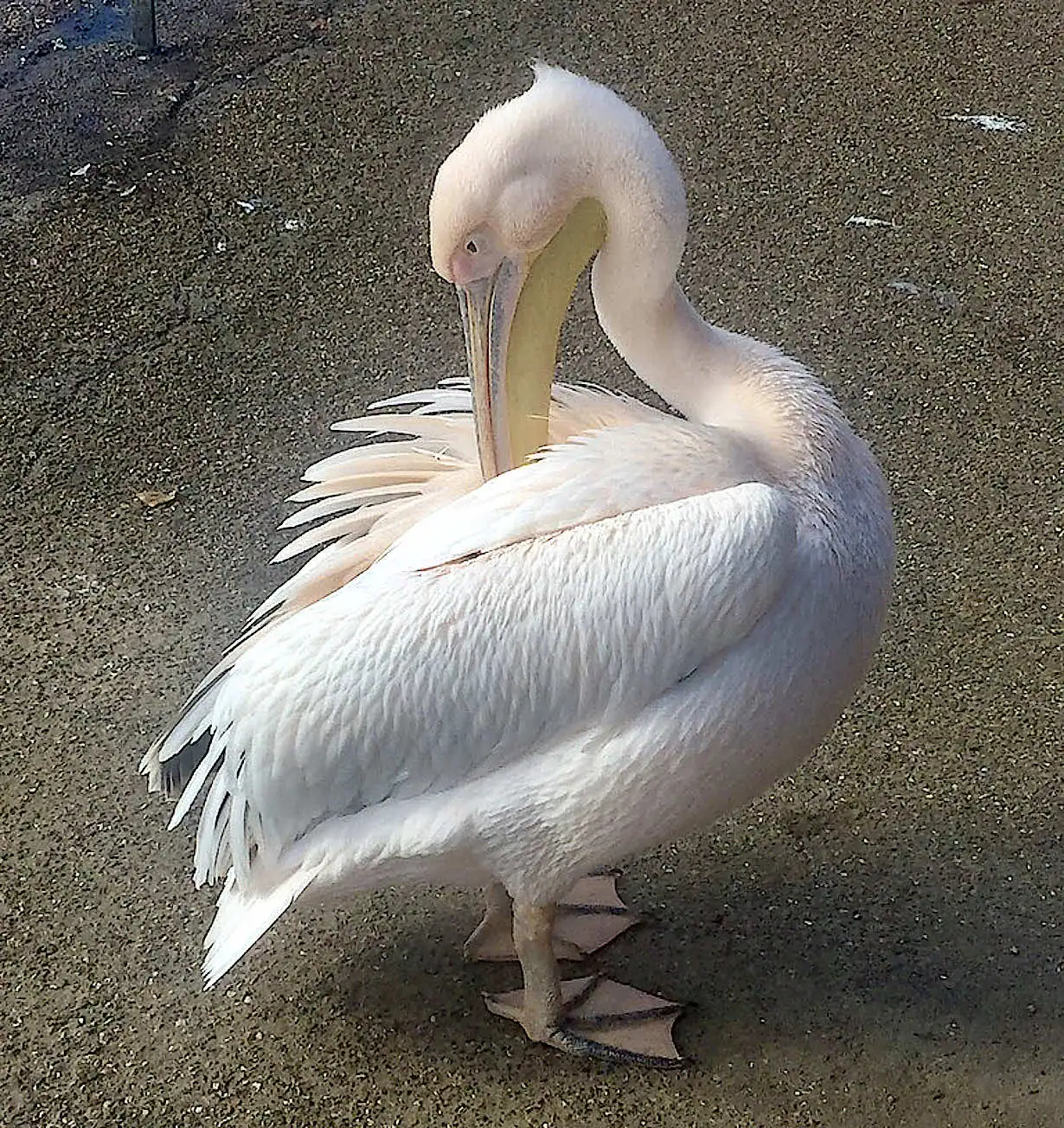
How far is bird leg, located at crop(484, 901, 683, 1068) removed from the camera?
7.09 ft

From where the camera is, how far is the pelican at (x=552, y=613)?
190 centimetres

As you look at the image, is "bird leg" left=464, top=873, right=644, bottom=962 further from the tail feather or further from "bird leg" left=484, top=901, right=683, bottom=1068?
the tail feather

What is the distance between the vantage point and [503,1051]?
2.23 metres

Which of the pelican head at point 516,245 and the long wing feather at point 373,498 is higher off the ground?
the pelican head at point 516,245

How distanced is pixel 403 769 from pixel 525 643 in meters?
0.25

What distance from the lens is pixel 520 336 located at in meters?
2.10

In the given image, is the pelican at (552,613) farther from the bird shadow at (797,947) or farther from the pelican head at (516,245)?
the bird shadow at (797,947)

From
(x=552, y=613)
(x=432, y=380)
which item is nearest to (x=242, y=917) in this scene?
(x=552, y=613)

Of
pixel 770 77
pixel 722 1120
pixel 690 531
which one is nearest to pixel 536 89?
pixel 690 531

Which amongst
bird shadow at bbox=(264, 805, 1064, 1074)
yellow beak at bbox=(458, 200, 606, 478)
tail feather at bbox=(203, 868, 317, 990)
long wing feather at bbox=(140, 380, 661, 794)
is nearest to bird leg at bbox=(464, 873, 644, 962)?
bird shadow at bbox=(264, 805, 1064, 1074)

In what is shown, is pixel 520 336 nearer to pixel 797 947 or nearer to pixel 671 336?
pixel 671 336

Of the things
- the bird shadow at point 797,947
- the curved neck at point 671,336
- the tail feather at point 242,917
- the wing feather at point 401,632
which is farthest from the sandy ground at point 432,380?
the curved neck at point 671,336

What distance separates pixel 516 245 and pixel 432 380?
1403 millimetres

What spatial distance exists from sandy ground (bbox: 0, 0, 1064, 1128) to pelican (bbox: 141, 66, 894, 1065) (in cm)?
27
